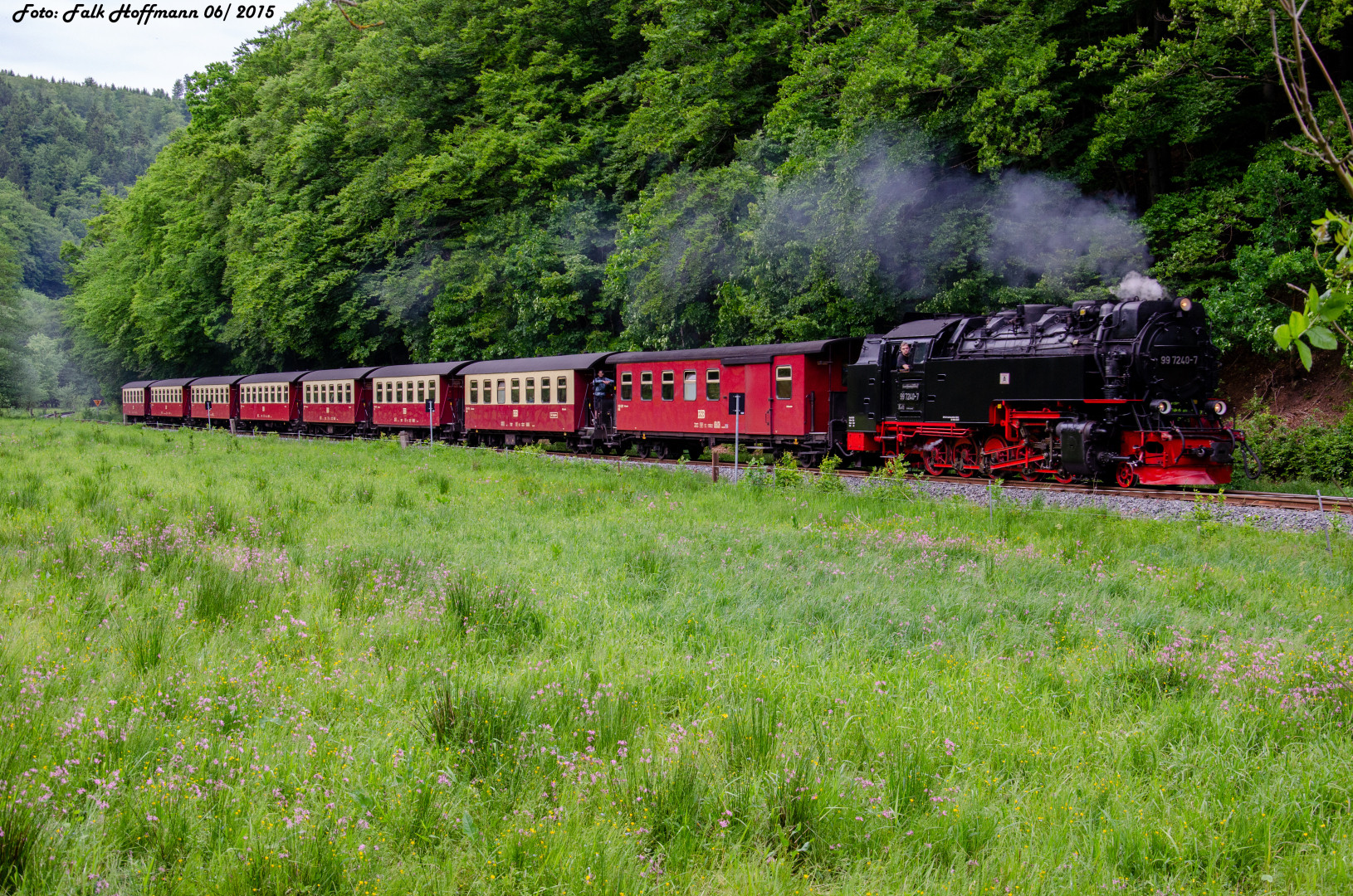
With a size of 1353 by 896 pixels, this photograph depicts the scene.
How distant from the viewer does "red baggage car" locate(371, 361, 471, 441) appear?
32.2 m

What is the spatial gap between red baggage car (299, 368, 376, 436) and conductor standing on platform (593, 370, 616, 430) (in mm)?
14080

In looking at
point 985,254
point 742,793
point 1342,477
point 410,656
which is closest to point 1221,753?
point 742,793

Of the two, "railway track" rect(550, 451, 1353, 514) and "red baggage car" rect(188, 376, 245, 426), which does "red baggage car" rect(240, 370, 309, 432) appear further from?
"railway track" rect(550, 451, 1353, 514)

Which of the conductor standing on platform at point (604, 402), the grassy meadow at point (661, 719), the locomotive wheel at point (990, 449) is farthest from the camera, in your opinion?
the conductor standing on platform at point (604, 402)

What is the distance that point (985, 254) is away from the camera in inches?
859

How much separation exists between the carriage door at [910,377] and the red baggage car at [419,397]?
17.7m

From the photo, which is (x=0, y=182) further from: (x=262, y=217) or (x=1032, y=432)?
(x=1032, y=432)

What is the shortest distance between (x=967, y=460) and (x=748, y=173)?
13.2 metres

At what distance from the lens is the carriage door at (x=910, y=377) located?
17.9 m

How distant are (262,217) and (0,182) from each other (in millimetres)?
92926

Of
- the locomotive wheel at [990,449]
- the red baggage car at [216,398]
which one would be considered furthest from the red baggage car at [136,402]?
the locomotive wheel at [990,449]

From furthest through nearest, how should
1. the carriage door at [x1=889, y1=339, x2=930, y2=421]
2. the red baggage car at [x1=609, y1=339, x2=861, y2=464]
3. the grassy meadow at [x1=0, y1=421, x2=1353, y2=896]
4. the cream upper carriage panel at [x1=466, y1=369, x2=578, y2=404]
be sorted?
the cream upper carriage panel at [x1=466, y1=369, x2=578, y2=404], the red baggage car at [x1=609, y1=339, x2=861, y2=464], the carriage door at [x1=889, y1=339, x2=930, y2=421], the grassy meadow at [x1=0, y1=421, x2=1353, y2=896]

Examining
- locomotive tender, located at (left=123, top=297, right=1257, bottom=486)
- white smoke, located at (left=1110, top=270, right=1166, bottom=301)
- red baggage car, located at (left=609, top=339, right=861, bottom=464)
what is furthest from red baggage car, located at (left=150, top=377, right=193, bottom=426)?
white smoke, located at (left=1110, top=270, right=1166, bottom=301)

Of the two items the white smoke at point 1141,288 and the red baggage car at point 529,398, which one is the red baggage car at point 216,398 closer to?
the red baggage car at point 529,398
